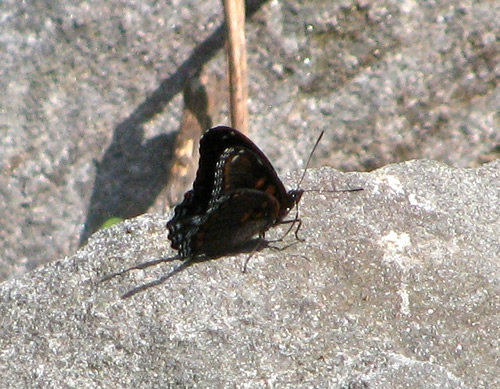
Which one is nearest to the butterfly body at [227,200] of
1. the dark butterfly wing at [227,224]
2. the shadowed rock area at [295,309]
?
the dark butterfly wing at [227,224]

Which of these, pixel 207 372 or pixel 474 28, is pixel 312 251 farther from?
pixel 474 28

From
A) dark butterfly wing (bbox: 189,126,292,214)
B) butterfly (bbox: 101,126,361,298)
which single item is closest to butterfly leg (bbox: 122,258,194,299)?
butterfly (bbox: 101,126,361,298)

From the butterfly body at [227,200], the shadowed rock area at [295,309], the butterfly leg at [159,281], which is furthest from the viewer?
the butterfly body at [227,200]

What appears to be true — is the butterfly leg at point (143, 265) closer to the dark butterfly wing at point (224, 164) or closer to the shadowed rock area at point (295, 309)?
the shadowed rock area at point (295, 309)

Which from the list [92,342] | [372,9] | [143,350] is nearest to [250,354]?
[143,350]

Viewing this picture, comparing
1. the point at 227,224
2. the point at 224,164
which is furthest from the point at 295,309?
the point at 224,164

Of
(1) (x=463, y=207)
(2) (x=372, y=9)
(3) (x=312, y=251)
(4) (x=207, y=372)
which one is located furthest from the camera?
(2) (x=372, y=9)

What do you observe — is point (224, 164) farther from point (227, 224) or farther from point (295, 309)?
point (295, 309)
